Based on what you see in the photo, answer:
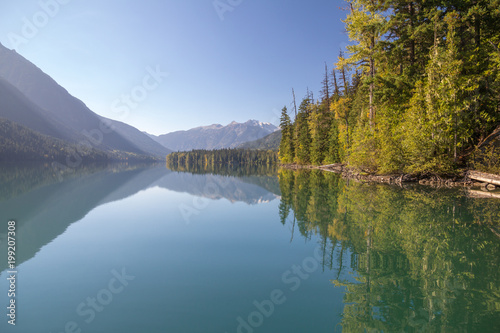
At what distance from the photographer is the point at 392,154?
25156 millimetres

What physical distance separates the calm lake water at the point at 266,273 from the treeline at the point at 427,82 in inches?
423

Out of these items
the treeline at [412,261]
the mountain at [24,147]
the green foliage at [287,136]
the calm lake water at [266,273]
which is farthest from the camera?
the mountain at [24,147]

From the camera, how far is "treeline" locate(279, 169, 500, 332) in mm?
4742

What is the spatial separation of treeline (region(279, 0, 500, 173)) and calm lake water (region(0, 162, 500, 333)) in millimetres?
10739

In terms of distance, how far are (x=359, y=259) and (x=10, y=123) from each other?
723 ft

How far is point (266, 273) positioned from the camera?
714 centimetres

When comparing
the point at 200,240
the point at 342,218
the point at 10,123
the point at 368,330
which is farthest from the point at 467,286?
the point at 10,123

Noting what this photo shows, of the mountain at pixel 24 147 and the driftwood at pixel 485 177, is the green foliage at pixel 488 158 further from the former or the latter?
the mountain at pixel 24 147

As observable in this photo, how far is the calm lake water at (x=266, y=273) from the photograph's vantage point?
4.85 m

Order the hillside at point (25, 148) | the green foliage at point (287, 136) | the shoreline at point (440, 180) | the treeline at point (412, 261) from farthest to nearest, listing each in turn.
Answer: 1. the hillside at point (25, 148)
2. the green foliage at point (287, 136)
3. the shoreline at point (440, 180)
4. the treeline at point (412, 261)

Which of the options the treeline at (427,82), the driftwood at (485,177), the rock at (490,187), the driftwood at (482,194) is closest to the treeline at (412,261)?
the driftwood at (482,194)

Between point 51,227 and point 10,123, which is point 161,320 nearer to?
point 51,227

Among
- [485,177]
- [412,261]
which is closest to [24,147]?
[412,261]

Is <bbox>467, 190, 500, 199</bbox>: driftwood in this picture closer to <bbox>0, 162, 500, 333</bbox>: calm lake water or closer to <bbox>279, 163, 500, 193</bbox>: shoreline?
<bbox>279, 163, 500, 193</bbox>: shoreline
